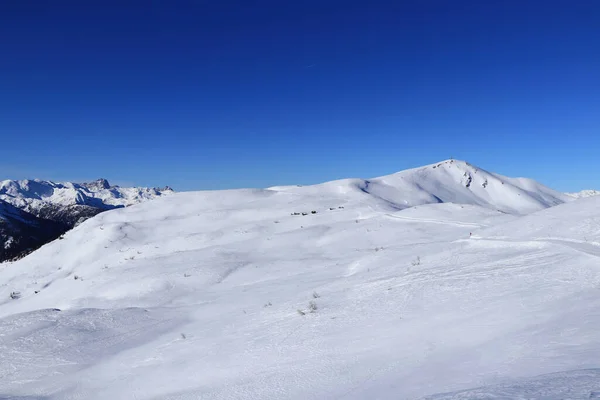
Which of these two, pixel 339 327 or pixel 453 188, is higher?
pixel 453 188

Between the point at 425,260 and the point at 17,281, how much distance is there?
126 ft

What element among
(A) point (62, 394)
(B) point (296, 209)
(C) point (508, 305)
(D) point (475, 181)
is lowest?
(A) point (62, 394)

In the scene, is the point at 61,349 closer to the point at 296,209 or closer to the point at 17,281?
the point at 17,281

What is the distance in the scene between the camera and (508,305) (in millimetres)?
9133

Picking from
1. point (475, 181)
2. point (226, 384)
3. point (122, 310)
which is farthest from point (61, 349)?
point (475, 181)

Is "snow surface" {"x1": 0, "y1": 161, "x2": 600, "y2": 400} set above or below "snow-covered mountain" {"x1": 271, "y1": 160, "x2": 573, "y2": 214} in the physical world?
below

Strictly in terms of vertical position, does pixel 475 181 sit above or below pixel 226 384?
above

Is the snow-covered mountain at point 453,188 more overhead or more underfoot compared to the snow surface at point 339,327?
more overhead

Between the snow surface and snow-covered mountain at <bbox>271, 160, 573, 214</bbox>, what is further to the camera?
snow-covered mountain at <bbox>271, 160, 573, 214</bbox>

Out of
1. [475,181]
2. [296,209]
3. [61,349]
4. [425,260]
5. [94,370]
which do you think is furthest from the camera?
[475,181]

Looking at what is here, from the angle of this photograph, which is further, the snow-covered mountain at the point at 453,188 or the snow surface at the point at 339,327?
the snow-covered mountain at the point at 453,188

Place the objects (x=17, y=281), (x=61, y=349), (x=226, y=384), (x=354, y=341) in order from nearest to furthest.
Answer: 1. (x=226, y=384)
2. (x=354, y=341)
3. (x=61, y=349)
4. (x=17, y=281)

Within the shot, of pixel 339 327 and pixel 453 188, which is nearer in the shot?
pixel 339 327

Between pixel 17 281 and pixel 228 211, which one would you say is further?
pixel 228 211
